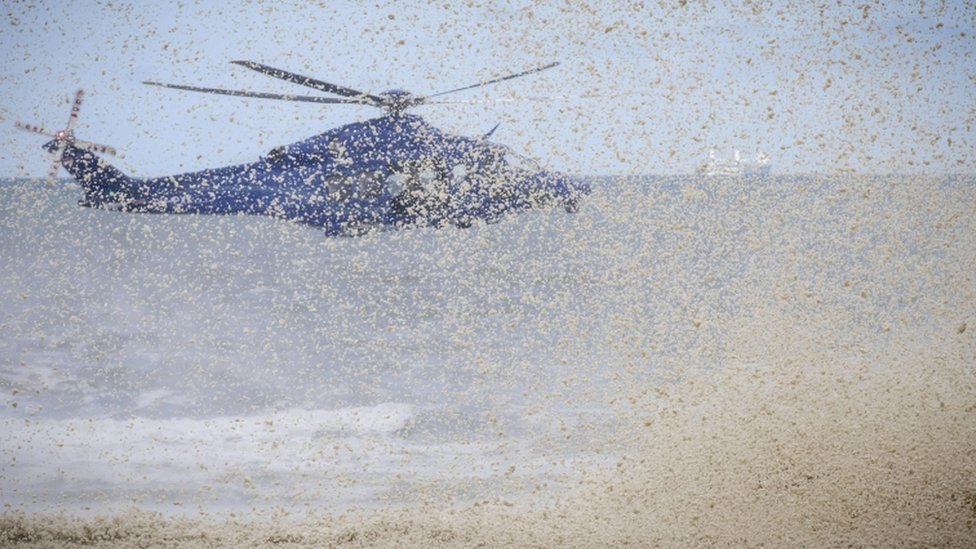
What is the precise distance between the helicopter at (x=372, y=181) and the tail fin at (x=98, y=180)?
111 inches

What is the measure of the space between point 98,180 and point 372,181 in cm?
1284

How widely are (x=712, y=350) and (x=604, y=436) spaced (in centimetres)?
583

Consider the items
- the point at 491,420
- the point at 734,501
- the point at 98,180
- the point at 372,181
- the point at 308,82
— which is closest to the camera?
the point at 734,501

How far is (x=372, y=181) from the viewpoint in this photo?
59.9 feet

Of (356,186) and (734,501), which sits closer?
(734,501)

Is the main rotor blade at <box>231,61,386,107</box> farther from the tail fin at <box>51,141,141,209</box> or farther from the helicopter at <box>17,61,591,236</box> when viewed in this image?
the tail fin at <box>51,141,141,209</box>

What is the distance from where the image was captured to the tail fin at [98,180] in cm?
2623

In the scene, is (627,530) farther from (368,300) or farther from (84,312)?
(84,312)

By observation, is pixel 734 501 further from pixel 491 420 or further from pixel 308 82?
pixel 308 82

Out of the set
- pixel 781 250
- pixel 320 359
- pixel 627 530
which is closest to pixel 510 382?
pixel 320 359

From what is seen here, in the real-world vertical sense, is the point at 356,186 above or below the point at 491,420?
above

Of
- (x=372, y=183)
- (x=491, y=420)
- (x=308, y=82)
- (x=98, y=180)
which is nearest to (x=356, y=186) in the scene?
(x=372, y=183)

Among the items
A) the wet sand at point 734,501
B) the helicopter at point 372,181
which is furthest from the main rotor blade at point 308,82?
the wet sand at point 734,501

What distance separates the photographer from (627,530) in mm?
5551
